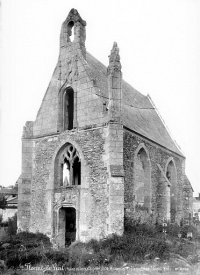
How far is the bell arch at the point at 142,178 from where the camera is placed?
65.3 ft

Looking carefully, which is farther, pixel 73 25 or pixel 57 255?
pixel 73 25

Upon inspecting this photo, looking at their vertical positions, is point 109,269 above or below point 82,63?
below

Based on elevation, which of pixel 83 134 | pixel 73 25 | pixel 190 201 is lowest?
pixel 190 201

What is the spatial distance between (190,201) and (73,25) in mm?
14947

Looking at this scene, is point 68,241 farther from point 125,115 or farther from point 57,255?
point 125,115

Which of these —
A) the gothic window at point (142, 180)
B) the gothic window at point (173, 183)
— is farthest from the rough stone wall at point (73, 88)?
the gothic window at point (173, 183)

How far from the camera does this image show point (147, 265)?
13336 millimetres

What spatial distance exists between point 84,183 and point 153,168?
565 centimetres

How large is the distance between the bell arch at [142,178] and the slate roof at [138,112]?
42.5 inches

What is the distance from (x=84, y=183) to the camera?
1778 centimetres

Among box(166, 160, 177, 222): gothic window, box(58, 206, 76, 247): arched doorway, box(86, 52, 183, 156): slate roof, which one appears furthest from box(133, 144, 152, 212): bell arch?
box(166, 160, 177, 222): gothic window

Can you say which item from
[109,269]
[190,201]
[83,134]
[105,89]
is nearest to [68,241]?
[83,134]

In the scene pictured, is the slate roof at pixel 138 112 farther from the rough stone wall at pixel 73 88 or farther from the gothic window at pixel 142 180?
the gothic window at pixel 142 180

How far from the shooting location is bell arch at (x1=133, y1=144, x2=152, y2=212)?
19891mm
